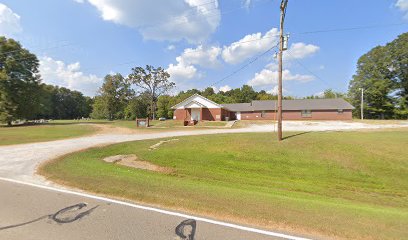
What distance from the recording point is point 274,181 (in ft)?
32.1

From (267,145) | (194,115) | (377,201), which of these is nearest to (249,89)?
(194,115)

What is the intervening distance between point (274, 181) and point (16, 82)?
4951 cm

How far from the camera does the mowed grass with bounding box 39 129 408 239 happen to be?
15.6ft

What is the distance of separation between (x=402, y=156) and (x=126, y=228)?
1447cm

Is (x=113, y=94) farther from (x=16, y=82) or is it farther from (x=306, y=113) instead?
(x=306, y=113)

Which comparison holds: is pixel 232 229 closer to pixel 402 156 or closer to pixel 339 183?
pixel 339 183

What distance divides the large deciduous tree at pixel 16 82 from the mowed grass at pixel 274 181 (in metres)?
36.5

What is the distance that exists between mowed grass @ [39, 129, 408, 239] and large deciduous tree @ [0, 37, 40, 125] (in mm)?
36518

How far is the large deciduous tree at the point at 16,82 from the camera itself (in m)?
39.7

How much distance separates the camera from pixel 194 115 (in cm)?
4197

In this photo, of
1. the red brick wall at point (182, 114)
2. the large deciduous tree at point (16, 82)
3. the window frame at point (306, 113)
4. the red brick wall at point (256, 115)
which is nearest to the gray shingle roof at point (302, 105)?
the window frame at point (306, 113)

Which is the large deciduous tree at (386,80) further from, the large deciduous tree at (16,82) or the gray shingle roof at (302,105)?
the large deciduous tree at (16,82)

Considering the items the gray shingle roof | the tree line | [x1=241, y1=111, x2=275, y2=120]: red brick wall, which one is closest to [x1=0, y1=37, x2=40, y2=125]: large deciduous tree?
the tree line

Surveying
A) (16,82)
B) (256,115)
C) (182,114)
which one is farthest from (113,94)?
(256,115)
